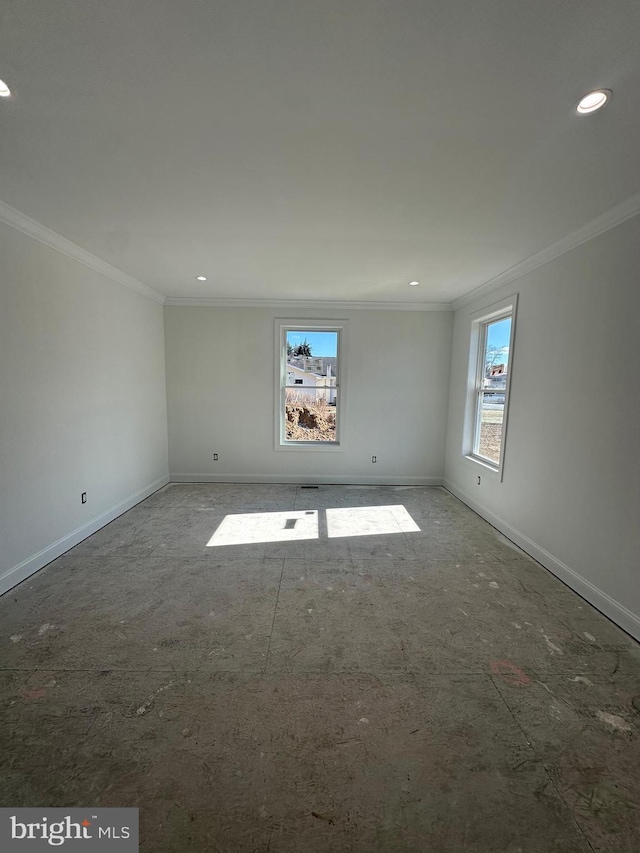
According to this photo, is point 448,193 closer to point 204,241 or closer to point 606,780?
point 204,241

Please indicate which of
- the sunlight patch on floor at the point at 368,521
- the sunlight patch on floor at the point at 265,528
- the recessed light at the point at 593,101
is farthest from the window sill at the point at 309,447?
the recessed light at the point at 593,101

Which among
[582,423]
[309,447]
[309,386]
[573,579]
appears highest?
[309,386]

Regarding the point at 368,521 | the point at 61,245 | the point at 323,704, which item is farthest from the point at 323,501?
the point at 61,245

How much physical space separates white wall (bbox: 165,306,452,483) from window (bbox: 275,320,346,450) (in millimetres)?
126

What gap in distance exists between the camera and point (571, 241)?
2695 millimetres

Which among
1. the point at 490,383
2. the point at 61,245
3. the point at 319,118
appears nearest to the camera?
the point at 319,118

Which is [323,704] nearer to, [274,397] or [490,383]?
[490,383]

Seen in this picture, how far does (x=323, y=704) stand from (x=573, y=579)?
211 cm

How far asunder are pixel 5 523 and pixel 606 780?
11.5ft

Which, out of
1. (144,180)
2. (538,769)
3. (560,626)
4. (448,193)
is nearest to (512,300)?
(448,193)

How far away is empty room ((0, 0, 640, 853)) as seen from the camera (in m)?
1.20

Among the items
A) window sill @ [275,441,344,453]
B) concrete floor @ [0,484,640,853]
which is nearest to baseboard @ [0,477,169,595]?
concrete floor @ [0,484,640,853]

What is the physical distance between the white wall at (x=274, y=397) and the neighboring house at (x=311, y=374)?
27cm

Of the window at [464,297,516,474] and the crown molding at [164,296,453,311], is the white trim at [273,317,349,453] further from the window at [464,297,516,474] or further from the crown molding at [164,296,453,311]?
the window at [464,297,516,474]
